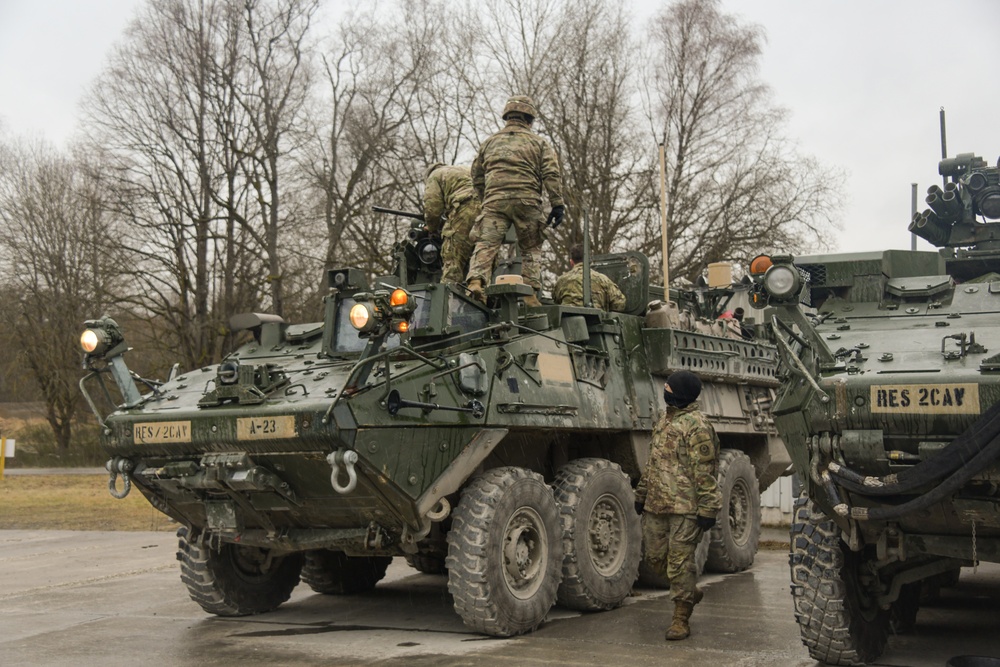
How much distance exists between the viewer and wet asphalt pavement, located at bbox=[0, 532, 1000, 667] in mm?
7051

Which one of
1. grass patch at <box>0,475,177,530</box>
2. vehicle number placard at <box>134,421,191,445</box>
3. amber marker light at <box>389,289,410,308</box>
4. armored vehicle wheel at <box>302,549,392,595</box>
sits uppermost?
amber marker light at <box>389,289,410,308</box>

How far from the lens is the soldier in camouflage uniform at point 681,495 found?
24.2 ft

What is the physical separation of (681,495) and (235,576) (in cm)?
362

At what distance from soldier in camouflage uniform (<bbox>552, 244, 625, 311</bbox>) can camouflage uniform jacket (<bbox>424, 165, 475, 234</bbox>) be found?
1269mm

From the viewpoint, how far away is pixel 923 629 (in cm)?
768

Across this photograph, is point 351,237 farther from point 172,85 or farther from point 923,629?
point 923,629

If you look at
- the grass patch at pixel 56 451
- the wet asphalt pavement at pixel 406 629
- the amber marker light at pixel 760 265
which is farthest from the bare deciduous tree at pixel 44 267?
the amber marker light at pixel 760 265

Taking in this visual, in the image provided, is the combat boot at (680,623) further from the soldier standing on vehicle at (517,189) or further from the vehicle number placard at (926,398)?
the soldier standing on vehicle at (517,189)

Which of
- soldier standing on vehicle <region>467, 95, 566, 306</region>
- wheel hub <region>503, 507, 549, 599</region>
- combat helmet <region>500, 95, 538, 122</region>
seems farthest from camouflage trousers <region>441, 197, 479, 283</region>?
wheel hub <region>503, 507, 549, 599</region>

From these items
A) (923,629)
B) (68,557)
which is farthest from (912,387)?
(68,557)

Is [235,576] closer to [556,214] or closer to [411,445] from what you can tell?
[411,445]

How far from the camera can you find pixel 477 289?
9.12 m

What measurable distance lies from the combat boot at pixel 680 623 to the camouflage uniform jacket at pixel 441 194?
14.8ft

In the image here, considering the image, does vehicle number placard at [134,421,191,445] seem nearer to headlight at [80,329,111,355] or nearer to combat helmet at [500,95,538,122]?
headlight at [80,329,111,355]
